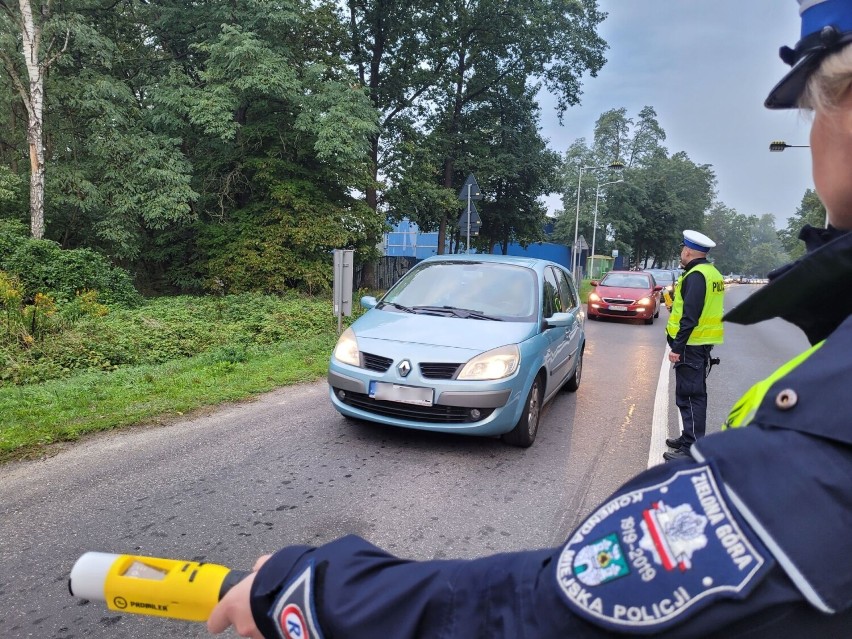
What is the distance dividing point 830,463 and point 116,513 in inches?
154

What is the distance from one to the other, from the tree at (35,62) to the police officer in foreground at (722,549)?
668 inches

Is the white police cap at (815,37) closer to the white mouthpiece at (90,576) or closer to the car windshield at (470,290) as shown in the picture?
the white mouthpiece at (90,576)

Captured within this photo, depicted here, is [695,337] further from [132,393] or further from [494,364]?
[132,393]

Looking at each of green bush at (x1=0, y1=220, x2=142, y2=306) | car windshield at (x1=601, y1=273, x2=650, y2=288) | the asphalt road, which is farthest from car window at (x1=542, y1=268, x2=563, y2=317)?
car windshield at (x1=601, y1=273, x2=650, y2=288)

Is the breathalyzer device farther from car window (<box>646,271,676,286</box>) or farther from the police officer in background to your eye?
car window (<box>646,271,676,286</box>)

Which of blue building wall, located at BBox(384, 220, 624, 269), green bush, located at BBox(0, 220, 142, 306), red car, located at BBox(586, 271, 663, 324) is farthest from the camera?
blue building wall, located at BBox(384, 220, 624, 269)

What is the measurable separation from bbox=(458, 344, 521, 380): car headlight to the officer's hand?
3.44 m

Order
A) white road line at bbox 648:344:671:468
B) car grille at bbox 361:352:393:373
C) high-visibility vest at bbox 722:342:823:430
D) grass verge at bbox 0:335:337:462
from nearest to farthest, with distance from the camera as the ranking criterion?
high-visibility vest at bbox 722:342:823:430
car grille at bbox 361:352:393:373
grass verge at bbox 0:335:337:462
white road line at bbox 648:344:671:468

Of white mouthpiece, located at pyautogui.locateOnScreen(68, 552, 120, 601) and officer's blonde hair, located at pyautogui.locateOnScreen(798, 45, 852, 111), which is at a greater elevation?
officer's blonde hair, located at pyautogui.locateOnScreen(798, 45, 852, 111)

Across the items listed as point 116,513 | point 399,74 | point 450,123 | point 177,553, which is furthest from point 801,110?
point 450,123

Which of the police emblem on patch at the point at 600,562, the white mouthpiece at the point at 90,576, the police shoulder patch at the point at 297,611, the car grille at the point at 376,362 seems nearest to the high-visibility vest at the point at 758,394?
the police emblem on patch at the point at 600,562

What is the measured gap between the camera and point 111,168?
15508 millimetres

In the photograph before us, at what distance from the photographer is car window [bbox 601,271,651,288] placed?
16.8 meters

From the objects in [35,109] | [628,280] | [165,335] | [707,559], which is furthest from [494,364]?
[35,109]
